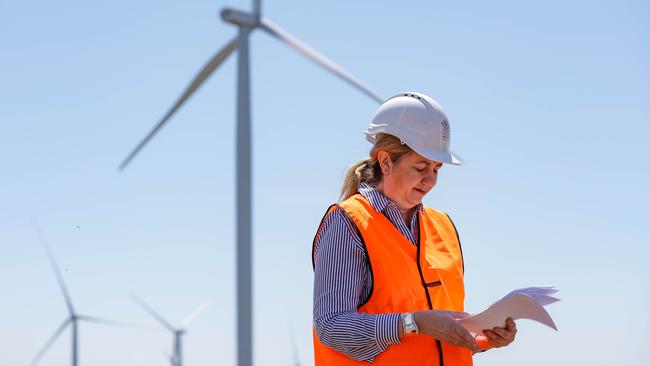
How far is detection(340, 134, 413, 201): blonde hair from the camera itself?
215 inches

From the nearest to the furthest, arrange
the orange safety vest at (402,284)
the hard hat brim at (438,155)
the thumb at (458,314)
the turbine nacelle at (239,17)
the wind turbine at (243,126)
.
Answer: the thumb at (458,314) → the orange safety vest at (402,284) → the hard hat brim at (438,155) → the wind turbine at (243,126) → the turbine nacelle at (239,17)

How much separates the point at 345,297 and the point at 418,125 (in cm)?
109

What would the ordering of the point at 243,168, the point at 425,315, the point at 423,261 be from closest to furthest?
1. the point at 425,315
2. the point at 423,261
3. the point at 243,168

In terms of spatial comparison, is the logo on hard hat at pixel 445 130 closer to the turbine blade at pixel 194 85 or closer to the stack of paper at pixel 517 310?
the stack of paper at pixel 517 310

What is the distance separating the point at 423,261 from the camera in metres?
5.32

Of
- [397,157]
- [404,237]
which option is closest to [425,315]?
[404,237]

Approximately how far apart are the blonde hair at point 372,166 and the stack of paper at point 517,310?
1.03 metres

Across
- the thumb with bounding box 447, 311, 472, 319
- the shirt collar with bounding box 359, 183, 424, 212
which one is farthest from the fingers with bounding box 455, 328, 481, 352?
the shirt collar with bounding box 359, 183, 424, 212

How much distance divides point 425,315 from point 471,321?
0.32m

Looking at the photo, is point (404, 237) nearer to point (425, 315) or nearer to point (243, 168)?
point (425, 315)

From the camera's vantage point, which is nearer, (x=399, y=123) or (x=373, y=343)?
(x=373, y=343)

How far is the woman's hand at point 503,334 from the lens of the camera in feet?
17.0

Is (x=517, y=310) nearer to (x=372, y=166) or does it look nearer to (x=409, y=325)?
(x=409, y=325)

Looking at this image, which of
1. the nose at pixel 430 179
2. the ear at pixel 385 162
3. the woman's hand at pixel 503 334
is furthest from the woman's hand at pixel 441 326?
the ear at pixel 385 162
